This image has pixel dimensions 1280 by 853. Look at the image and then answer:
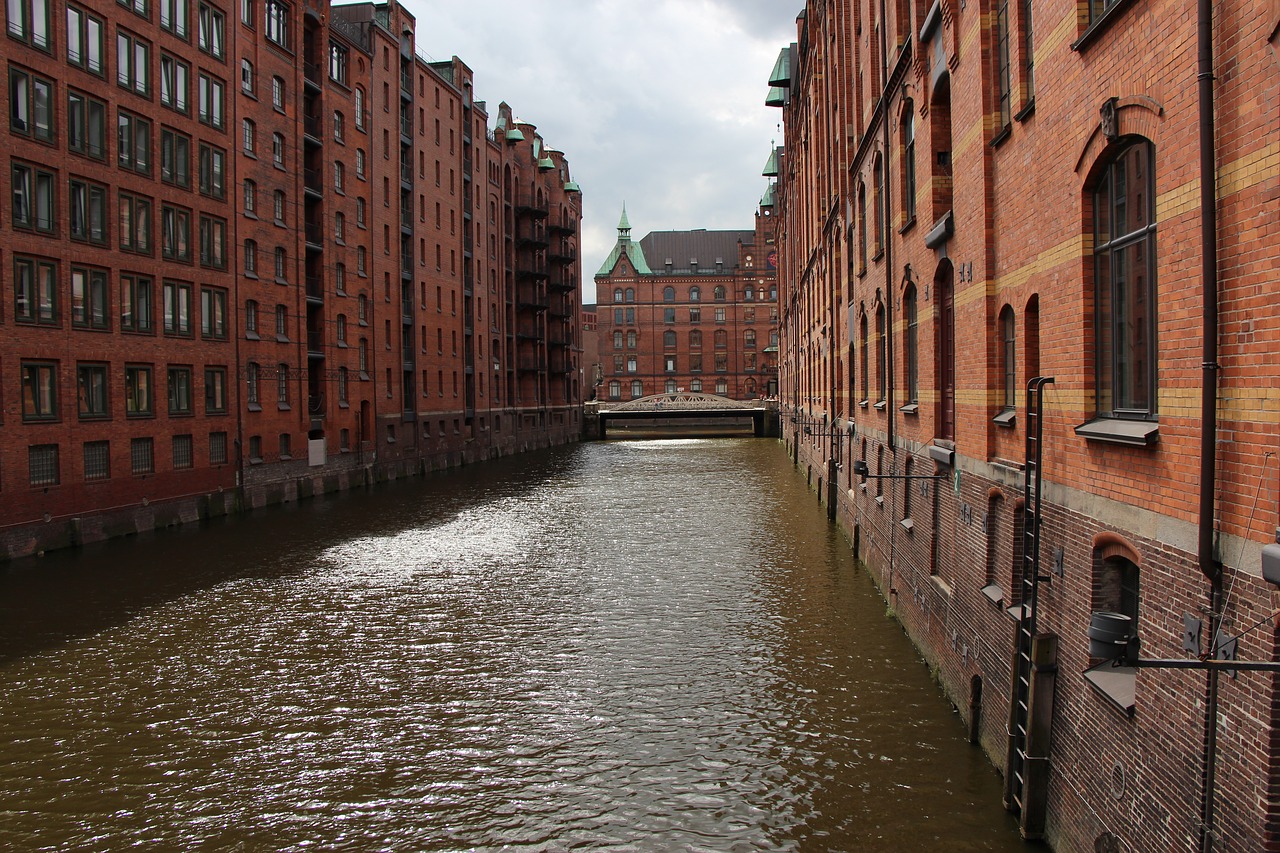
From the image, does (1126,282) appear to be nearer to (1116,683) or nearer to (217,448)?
(1116,683)

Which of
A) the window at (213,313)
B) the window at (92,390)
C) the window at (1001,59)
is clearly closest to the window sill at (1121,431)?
the window at (1001,59)

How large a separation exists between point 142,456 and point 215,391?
4.48 metres

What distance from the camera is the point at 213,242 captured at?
31.5 m

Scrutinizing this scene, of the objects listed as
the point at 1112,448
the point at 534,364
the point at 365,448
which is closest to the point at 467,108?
the point at 534,364

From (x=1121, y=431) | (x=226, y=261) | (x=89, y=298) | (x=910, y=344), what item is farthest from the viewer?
(x=226, y=261)

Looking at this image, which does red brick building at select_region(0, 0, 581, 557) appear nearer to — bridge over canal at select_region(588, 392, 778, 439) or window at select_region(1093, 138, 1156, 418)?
bridge over canal at select_region(588, 392, 778, 439)

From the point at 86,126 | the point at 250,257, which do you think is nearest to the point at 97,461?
the point at 86,126

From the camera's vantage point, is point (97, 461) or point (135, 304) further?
point (135, 304)

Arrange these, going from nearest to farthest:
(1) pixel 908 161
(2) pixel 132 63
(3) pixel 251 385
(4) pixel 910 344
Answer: (4) pixel 910 344 < (1) pixel 908 161 < (2) pixel 132 63 < (3) pixel 251 385


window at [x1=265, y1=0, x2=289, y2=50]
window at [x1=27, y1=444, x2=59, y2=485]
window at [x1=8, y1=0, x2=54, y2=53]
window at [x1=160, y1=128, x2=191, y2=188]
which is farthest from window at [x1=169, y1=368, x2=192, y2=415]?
window at [x1=265, y1=0, x2=289, y2=50]

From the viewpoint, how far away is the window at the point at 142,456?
27.0m

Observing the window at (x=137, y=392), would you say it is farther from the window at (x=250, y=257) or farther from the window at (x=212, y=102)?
the window at (x=212, y=102)

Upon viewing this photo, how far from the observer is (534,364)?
70688 millimetres

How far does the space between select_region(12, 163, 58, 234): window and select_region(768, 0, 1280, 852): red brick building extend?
21147 mm
